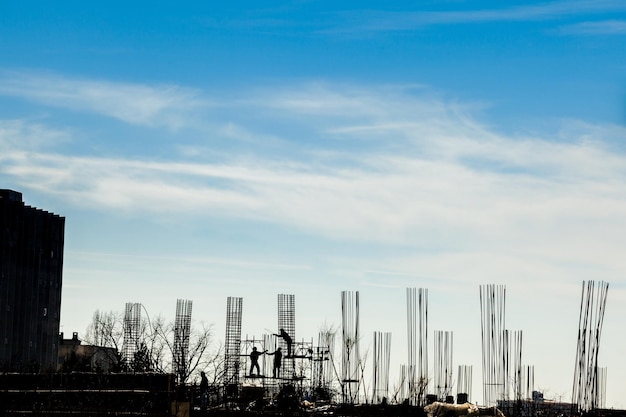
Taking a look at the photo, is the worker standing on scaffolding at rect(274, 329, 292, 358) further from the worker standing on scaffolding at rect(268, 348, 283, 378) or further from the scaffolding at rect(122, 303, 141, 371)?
the scaffolding at rect(122, 303, 141, 371)

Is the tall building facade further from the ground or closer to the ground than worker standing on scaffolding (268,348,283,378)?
further from the ground

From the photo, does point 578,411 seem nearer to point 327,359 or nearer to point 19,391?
point 327,359

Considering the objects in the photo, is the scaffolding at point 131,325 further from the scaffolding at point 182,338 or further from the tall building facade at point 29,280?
the tall building facade at point 29,280

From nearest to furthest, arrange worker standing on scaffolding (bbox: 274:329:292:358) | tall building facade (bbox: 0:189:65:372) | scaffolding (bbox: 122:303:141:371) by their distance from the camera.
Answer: worker standing on scaffolding (bbox: 274:329:292:358), scaffolding (bbox: 122:303:141:371), tall building facade (bbox: 0:189:65:372)

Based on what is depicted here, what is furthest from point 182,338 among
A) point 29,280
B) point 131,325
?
point 29,280

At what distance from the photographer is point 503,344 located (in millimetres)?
39219

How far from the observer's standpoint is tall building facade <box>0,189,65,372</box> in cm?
9288

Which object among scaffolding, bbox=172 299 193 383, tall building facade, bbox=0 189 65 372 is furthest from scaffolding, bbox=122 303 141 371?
tall building facade, bbox=0 189 65 372

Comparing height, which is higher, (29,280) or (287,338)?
(29,280)

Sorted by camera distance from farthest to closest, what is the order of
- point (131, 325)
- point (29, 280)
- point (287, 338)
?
1. point (29, 280)
2. point (131, 325)
3. point (287, 338)

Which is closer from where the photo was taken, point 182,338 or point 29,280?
point 182,338

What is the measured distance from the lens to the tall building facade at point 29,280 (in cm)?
9288

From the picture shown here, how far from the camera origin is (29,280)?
315 ft

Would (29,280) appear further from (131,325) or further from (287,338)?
(287,338)
